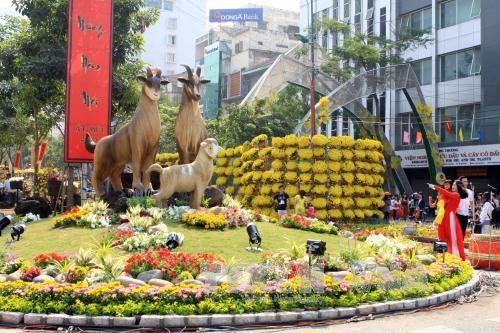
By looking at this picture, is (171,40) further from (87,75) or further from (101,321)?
(101,321)

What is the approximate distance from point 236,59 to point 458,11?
3517 centimetres

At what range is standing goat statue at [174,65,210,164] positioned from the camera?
54.6 feet

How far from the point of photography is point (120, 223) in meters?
14.0

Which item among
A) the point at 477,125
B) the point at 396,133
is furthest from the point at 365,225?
the point at 396,133

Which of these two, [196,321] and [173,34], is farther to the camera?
[173,34]

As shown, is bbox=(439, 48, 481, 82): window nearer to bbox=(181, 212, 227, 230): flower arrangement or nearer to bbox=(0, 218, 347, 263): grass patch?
bbox=(0, 218, 347, 263): grass patch

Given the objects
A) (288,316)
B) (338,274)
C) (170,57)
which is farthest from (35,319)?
(170,57)

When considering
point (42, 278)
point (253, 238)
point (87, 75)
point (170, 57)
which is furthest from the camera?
point (170, 57)

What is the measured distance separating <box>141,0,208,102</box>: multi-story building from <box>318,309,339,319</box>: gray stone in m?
74.8

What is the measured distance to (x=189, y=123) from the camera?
16672mm

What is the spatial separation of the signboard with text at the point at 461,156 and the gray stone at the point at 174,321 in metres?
27.7

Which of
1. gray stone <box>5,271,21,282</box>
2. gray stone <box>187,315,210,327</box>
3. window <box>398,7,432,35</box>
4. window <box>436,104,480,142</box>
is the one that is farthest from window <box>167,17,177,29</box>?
gray stone <box>187,315,210,327</box>

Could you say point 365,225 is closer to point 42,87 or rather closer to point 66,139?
point 66,139

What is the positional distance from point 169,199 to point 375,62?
2467 cm
